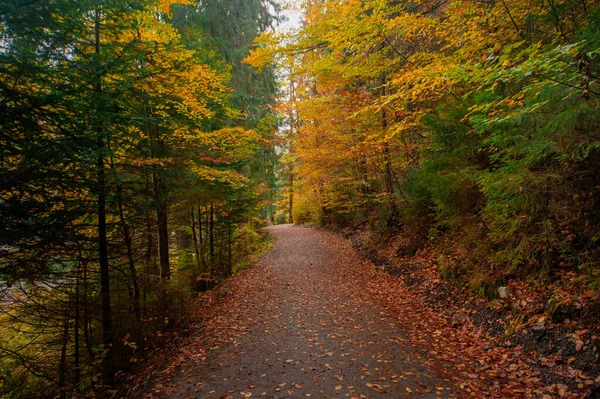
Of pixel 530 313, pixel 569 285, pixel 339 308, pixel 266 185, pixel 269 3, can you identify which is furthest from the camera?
pixel 266 185

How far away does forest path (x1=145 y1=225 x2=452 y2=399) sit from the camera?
13.6ft

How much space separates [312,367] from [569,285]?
161 inches

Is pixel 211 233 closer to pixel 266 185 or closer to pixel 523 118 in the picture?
pixel 266 185

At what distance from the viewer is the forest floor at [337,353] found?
13.0 feet

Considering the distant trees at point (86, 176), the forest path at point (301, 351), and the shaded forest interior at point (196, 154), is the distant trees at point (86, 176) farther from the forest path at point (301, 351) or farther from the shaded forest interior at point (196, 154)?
the forest path at point (301, 351)

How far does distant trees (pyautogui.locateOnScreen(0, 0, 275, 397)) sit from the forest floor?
1408 millimetres

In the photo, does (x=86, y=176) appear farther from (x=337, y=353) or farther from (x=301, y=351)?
(x=337, y=353)

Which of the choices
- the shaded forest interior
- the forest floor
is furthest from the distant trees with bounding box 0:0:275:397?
the forest floor

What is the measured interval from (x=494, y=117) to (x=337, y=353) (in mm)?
4749

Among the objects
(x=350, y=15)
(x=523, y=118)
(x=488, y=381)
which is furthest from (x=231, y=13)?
(x=488, y=381)

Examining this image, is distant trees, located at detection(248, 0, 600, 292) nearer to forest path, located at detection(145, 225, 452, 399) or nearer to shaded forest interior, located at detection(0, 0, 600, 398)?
shaded forest interior, located at detection(0, 0, 600, 398)

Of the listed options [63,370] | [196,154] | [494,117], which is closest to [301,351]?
[63,370]

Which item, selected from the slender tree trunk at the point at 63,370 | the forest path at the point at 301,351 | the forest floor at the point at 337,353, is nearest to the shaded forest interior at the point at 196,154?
the slender tree trunk at the point at 63,370

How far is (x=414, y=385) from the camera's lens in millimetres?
3959
